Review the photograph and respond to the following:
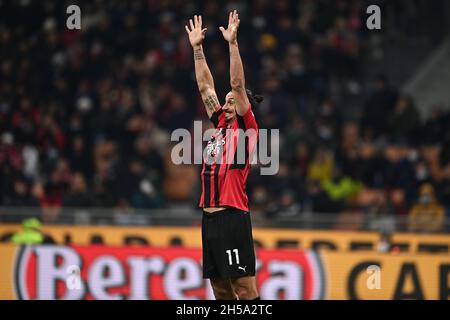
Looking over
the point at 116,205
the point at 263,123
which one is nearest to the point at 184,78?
the point at 263,123

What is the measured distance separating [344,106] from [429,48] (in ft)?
8.53

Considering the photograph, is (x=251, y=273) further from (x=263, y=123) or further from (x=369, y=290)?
(x=263, y=123)

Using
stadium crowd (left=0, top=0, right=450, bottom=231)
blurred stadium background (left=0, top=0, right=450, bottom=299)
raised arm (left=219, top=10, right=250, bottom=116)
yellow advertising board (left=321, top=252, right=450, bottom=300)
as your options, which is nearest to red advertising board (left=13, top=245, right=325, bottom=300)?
blurred stadium background (left=0, top=0, right=450, bottom=299)

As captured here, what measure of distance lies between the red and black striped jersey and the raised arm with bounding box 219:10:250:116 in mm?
111

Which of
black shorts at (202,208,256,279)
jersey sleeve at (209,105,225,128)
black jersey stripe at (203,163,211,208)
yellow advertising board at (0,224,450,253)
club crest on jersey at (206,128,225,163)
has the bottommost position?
yellow advertising board at (0,224,450,253)

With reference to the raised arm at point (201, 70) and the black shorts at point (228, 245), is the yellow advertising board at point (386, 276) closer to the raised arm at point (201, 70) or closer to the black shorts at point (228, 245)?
the black shorts at point (228, 245)

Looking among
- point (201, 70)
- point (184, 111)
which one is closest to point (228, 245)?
point (201, 70)

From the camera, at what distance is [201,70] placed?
9.35 m

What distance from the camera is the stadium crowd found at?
17203 mm

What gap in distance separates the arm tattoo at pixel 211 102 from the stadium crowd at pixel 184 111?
22.0 ft

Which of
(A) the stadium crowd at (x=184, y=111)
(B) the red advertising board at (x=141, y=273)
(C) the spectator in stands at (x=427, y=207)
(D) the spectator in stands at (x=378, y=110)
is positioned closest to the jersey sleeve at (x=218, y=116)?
(B) the red advertising board at (x=141, y=273)

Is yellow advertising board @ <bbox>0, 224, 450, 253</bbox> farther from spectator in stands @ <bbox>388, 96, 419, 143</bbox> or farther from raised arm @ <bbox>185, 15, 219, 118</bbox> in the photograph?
raised arm @ <bbox>185, 15, 219, 118</bbox>

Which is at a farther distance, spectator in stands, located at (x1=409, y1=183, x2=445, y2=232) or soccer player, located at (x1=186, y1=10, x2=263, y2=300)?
spectator in stands, located at (x1=409, y1=183, x2=445, y2=232)
